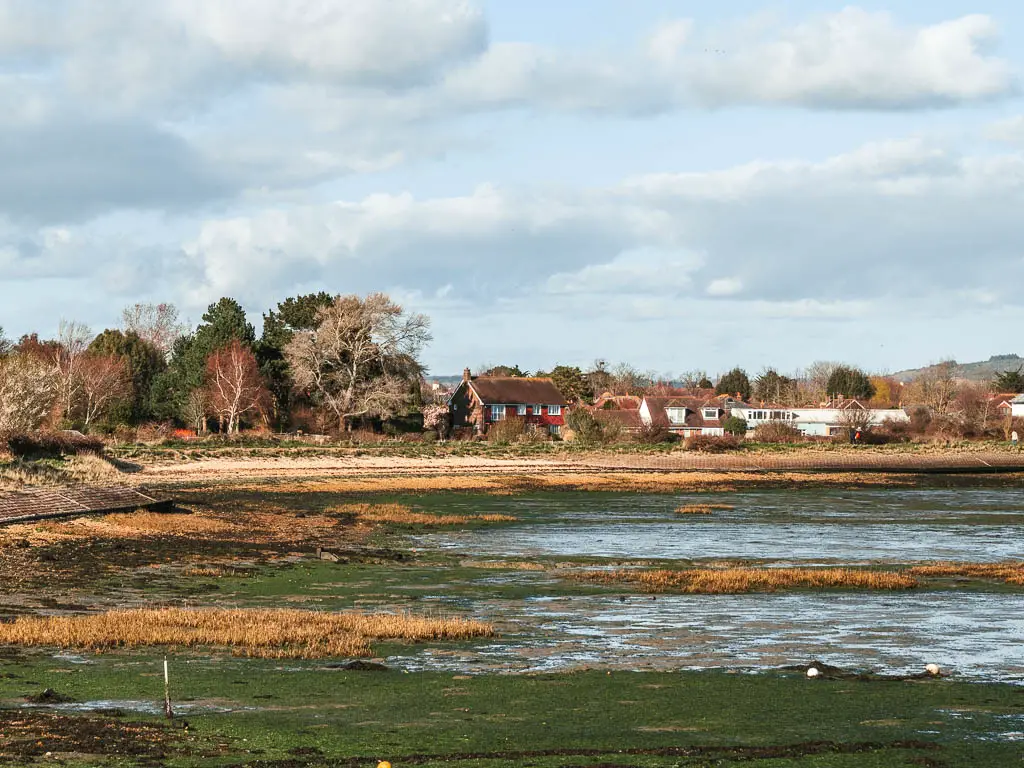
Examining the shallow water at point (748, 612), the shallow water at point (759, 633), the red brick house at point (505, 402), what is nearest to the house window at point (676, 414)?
the red brick house at point (505, 402)

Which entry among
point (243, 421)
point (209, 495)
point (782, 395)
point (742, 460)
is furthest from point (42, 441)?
point (782, 395)

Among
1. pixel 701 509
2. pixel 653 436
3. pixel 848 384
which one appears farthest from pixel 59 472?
pixel 848 384

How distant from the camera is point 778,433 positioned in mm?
124125

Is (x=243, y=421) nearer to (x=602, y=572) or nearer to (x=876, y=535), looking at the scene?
(x=876, y=535)

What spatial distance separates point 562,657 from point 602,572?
1188 centimetres

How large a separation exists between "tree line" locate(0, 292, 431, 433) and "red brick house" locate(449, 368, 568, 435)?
84.1 ft

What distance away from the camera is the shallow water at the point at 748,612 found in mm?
20250

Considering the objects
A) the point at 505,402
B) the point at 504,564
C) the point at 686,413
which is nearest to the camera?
the point at 504,564

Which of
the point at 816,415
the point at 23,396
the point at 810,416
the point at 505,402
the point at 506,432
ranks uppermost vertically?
the point at 505,402

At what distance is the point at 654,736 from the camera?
1471 cm

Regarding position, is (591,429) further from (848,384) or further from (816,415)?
(848,384)

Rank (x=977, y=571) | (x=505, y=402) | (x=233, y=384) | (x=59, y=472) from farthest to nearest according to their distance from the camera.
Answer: (x=505, y=402) → (x=233, y=384) → (x=59, y=472) → (x=977, y=571)

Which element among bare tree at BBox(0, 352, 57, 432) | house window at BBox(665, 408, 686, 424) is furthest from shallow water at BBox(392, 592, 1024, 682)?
house window at BBox(665, 408, 686, 424)

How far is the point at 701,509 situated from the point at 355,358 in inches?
2174
